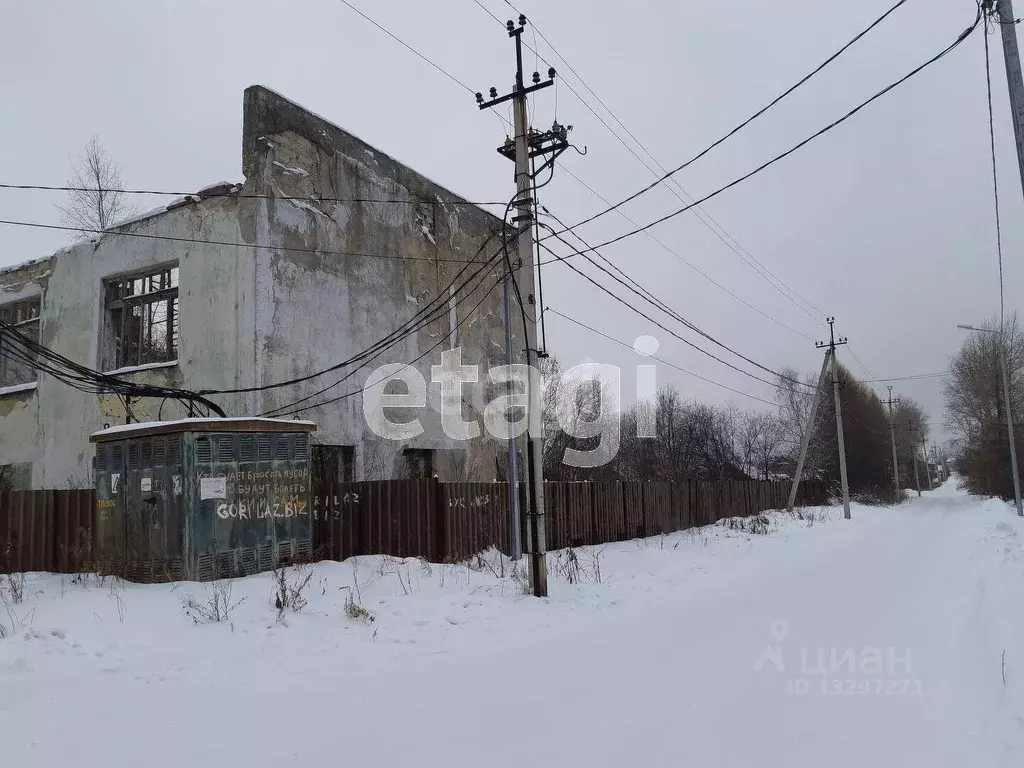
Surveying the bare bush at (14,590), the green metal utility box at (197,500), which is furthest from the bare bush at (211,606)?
the bare bush at (14,590)

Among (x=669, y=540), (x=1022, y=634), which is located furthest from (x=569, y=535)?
(x=1022, y=634)

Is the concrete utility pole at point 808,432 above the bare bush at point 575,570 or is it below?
above

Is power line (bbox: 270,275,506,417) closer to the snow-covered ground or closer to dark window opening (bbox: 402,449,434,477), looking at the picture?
dark window opening (bbox: 402,449,434,477)

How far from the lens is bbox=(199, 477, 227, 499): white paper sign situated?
30.5 feet

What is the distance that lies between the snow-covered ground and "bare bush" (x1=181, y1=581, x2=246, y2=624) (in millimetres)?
105

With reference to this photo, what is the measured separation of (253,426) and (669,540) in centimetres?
1293

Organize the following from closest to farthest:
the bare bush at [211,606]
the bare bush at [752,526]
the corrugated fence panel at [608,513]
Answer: the bare bush at [211,606]
the corrugated fence panel at [608,513]
the bare bush at [752,526]

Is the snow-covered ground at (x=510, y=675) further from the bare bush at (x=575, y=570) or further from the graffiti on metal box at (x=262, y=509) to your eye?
the graffiti on metal box at (x=262, y=509)

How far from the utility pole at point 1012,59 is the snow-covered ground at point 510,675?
241 inches

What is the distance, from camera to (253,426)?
32.8ft

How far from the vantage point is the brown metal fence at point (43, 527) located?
11906mm

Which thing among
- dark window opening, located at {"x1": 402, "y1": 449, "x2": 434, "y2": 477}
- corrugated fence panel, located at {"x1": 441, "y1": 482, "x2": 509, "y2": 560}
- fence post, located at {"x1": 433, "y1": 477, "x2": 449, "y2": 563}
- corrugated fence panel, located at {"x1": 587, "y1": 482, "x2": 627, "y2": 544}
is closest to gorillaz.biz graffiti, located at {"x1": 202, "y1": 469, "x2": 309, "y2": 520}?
fence post, located at {"x1": 433, "y1": 477, "x2": 449, "y2": 563}

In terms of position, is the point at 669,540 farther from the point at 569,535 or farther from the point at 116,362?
the point at 116,362

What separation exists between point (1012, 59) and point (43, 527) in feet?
54.9
